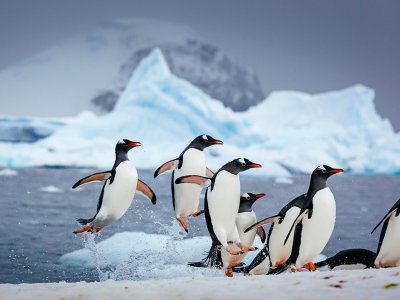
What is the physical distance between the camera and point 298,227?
4770mm

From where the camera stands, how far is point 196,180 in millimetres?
5082

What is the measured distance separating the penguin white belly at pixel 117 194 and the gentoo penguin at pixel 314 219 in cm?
143

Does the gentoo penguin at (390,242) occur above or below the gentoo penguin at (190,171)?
below

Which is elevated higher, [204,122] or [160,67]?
[160,67]

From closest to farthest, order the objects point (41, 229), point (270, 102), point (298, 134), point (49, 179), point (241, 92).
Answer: point (41, 229) → point (49, 179) → point (298, 134) → point (270, 102) → point (241, 92)

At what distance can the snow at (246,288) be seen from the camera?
11.3 feet

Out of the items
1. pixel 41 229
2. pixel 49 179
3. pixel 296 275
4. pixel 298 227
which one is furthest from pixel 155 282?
pixel 49 179

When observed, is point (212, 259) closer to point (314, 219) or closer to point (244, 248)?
point (244, 248)

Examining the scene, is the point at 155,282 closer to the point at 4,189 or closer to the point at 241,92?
the point at 4,189

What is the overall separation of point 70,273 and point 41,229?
6.27m

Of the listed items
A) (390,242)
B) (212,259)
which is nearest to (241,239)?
(212,259)

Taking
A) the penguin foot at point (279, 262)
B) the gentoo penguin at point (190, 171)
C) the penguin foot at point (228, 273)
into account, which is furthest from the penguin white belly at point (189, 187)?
the penguin foot at point (279, 262)

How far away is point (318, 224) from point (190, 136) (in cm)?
3467

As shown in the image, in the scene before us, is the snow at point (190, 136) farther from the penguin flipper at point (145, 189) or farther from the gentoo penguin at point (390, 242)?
the gentoo penguin at point (390, 242)
